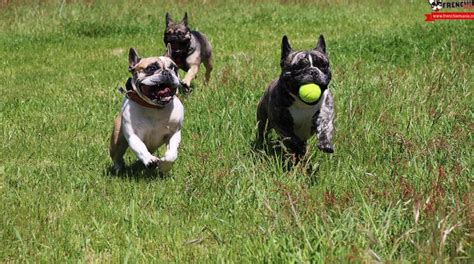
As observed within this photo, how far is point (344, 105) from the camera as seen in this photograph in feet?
24.3

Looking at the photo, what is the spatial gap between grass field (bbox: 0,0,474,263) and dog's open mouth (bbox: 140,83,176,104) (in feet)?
2.04

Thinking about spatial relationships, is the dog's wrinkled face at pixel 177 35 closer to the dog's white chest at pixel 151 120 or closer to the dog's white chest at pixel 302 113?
the dog's white chest at pixel 151 120

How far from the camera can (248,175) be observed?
510cm

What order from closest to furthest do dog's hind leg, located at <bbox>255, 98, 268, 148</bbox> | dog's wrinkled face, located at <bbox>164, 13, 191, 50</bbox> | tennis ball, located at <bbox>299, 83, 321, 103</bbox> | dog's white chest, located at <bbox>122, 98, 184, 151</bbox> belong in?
tennis ball, located at <bbox>299, 83, 321, 103</bbox> < dog's white chest, located at <bbox>122, 98, 184, 151</bbox> < dog's hind leg, located at <bbox>255, 98, 268, 148</bbox> < dog's wrinkled face, located at <bbox>164, 13, 191, 50</bbox>

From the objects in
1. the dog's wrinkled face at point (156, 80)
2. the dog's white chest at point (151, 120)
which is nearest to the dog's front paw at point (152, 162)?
the dog's white chest at point (151, 120)

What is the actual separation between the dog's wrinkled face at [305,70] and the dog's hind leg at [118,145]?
5.30 feet

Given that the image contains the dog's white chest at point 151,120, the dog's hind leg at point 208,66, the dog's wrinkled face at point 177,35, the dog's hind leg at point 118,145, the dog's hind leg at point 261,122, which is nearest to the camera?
the dog's white chest at point 151,120

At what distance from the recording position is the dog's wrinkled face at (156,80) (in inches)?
224

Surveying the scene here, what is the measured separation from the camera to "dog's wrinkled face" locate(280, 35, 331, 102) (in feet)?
18.1

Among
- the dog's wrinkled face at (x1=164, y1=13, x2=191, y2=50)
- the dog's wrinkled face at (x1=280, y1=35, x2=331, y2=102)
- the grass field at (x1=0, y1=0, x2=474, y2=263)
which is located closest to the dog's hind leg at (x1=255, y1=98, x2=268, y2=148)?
the grass field at (x1=0, y1=0, x2=474, y2=263)

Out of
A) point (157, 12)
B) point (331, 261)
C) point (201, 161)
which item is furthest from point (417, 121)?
point (157, 12)

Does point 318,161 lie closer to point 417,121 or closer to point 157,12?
point 417,121

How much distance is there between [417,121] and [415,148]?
3.91ft

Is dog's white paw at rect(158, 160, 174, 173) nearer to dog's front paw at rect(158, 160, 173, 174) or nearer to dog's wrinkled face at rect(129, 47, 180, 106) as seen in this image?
dog's front paw at rect(158, 160, 173, 174)
